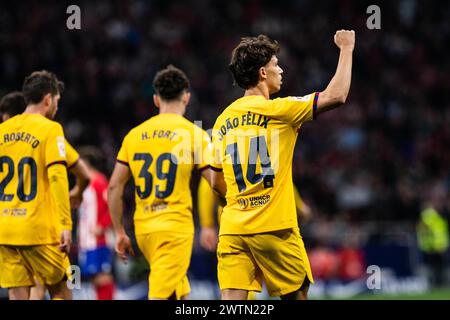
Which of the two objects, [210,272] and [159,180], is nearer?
[159,180]

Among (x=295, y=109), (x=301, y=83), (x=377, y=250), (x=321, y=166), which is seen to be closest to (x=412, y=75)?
(x=301, y=83)

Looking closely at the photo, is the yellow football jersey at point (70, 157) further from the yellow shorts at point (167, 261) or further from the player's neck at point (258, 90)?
the player's neck at point (258, 90)

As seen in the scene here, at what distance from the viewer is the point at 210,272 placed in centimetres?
1555

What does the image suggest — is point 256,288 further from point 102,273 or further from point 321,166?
point 321,166

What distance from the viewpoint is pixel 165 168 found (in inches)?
297

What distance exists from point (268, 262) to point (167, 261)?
70.5 inches

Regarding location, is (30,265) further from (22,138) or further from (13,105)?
(13,105)

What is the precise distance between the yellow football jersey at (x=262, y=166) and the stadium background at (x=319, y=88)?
30.3ft

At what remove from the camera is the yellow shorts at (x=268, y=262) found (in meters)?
5.84

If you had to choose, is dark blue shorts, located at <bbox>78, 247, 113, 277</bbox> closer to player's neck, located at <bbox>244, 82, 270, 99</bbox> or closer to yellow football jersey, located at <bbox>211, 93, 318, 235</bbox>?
yellow football jersey, located at <bbox>211, 93, 318, 235</bbox>

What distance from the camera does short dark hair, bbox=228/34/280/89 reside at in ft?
19.6

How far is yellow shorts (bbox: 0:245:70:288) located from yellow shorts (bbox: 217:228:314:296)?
2026mm

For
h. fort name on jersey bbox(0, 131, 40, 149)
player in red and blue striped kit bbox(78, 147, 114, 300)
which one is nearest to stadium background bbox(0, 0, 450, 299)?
player in red and blue striped kit bbox(78, 147, 114, 300)

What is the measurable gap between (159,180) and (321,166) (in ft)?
40.4
